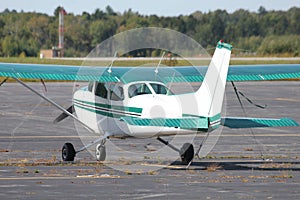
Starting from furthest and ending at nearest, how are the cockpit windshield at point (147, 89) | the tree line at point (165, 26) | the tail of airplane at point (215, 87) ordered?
the tree line at point (165, 26) < the cockpit windshield at point (147, 89) < the tail of airplane at point (215, 87)

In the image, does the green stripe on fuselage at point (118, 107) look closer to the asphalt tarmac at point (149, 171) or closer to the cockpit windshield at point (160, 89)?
the cockpit windshield at point (160, 89)

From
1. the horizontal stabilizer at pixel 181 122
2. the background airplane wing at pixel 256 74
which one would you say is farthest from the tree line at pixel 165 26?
the horizontal stabilizer at pixel 181 122

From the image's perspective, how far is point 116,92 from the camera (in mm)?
17859

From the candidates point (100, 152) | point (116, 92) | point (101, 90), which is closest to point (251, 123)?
point (116, 92)

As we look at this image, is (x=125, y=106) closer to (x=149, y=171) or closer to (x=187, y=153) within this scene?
(x=149, y=171)

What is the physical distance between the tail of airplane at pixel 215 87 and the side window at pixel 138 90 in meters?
1.29

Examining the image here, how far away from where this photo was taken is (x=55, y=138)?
79.6 feet

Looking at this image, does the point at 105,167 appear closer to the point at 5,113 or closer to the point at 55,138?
the point at 55,138

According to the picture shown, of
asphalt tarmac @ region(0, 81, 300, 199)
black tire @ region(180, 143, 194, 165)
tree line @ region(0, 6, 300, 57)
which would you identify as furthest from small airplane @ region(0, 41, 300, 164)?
tree line @ region(0, 6, 300, 57)

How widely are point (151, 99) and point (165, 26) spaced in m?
100

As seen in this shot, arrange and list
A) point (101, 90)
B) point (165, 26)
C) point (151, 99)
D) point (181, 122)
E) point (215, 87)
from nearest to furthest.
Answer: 1. point (181, 122)
2. point (215, 87)
3. point (151, 99)
4. point (101, 90)
5. point (165, 26)

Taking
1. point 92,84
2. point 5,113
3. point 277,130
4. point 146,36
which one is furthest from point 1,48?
point 92,84

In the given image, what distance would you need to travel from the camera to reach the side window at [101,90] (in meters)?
18.3

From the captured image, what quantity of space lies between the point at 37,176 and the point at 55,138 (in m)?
8.04
